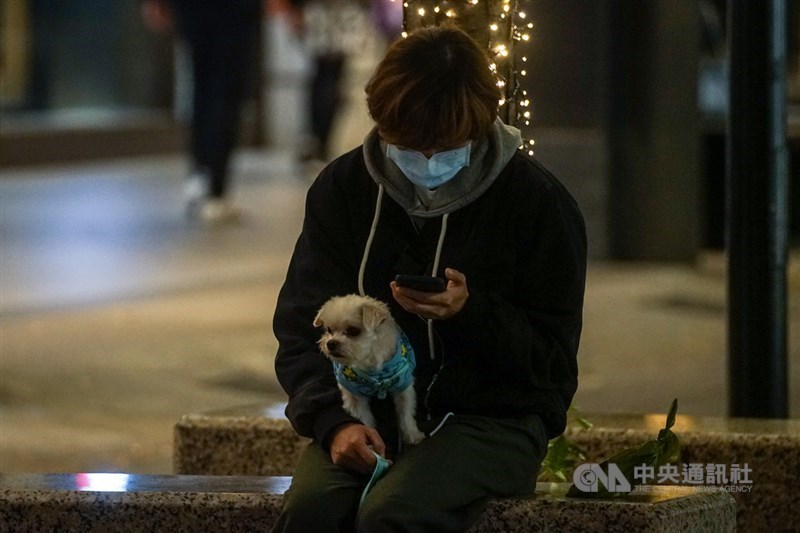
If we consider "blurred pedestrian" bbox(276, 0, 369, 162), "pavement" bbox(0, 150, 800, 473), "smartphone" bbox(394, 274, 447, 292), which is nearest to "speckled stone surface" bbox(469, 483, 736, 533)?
"smartphone" bbox(394, 274, 447, 292)

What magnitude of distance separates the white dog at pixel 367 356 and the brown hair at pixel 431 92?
13.0 inches

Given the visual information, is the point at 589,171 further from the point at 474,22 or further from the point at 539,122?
the point at 474,22

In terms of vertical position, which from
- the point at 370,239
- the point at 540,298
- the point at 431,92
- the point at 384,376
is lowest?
the point at 384,376

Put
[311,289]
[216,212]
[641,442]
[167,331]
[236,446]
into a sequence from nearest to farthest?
[311,289] < [641,442] < [236,446] < [167,331] < [216,212]

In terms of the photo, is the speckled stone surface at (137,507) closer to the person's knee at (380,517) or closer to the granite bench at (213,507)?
the granite bench at (213,507)

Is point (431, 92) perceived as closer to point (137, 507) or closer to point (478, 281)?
point (478, 281)

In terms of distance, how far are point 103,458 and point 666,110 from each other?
5.19 meters

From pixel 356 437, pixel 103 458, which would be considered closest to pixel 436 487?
pixel 356 437

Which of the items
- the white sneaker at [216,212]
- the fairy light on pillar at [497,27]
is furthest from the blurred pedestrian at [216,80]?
the fairy light on pillar at [497,27]

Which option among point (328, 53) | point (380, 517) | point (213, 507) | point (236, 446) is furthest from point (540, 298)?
point (328, 53)

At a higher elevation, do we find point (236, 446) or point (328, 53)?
point (328, 53)

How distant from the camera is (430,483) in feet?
10.4

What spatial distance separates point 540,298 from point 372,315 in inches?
14.8

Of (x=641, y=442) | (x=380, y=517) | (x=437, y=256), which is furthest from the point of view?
(x=641, y=442)
